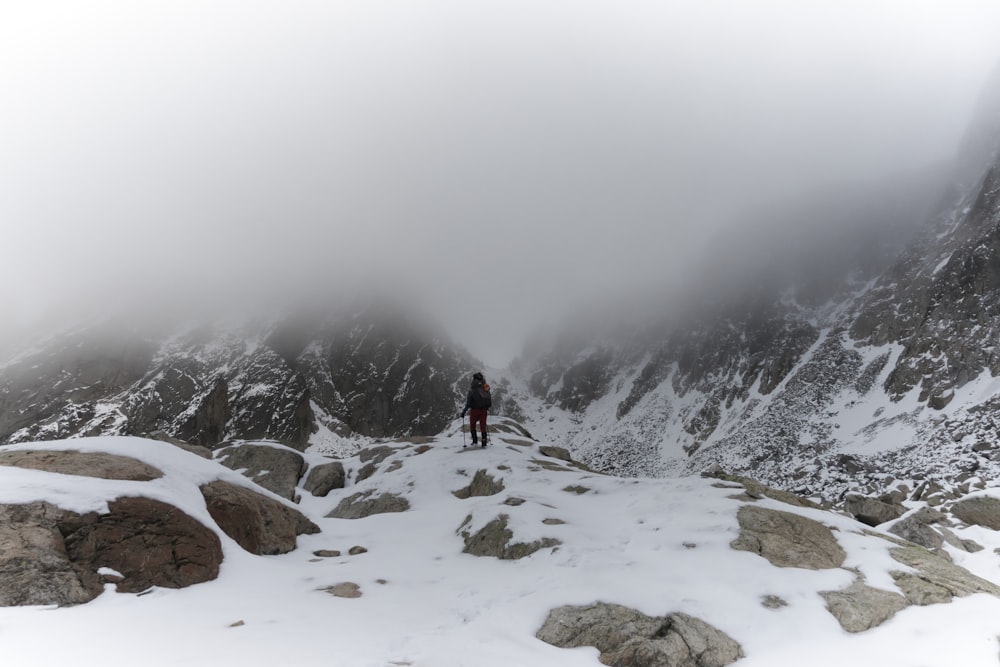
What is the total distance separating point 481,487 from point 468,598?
31.8ft

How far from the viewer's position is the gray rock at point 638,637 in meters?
Answer: 6.18

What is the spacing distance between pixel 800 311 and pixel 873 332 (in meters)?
22.9

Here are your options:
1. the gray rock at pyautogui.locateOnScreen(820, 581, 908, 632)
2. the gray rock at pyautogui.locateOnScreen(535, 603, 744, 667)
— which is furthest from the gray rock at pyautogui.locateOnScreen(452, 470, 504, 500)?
the gray rock at pyautogui.locateOnScreen(820, 581, 908, 632)

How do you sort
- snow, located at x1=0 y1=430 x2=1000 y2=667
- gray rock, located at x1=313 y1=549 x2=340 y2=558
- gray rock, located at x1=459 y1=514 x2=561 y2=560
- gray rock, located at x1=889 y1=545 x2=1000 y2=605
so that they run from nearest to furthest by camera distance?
snow, located at x1=0 y1=430 x2=1000 y2=667, gray rock, located at x1=889 y1=545 x2=1000 y2=605, gray rock, located at x1=459 y1=514 x2=561 y2=560, gray rock, located at x1=313 y1=549 x2=340 y2=558

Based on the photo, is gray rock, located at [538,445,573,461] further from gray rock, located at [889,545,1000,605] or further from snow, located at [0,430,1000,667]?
gray rock, located at [889,545,1000,605]

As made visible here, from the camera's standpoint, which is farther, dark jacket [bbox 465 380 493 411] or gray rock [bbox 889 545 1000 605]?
dark jacket [bbox 465 380 493 411]

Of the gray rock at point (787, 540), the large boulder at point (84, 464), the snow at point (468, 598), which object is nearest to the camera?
the snow at point (468, 598)

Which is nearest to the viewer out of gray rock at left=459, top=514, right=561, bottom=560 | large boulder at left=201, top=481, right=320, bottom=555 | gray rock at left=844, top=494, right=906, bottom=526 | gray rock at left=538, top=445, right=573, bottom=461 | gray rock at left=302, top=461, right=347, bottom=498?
large boulder at left=201, top=481, right=320, bottom=555

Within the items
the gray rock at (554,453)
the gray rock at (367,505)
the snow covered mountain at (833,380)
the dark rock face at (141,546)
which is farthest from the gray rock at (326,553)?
the snow covered mountain at (833,380)

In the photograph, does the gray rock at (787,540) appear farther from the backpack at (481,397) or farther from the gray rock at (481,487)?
the backpack at (481,397)

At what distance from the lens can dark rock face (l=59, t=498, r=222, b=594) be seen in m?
7.20

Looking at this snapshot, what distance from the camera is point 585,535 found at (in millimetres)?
10602

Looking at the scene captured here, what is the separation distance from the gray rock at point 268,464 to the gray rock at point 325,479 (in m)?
→ 0.77

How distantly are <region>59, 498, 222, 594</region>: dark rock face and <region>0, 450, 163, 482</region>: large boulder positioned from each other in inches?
39.2
